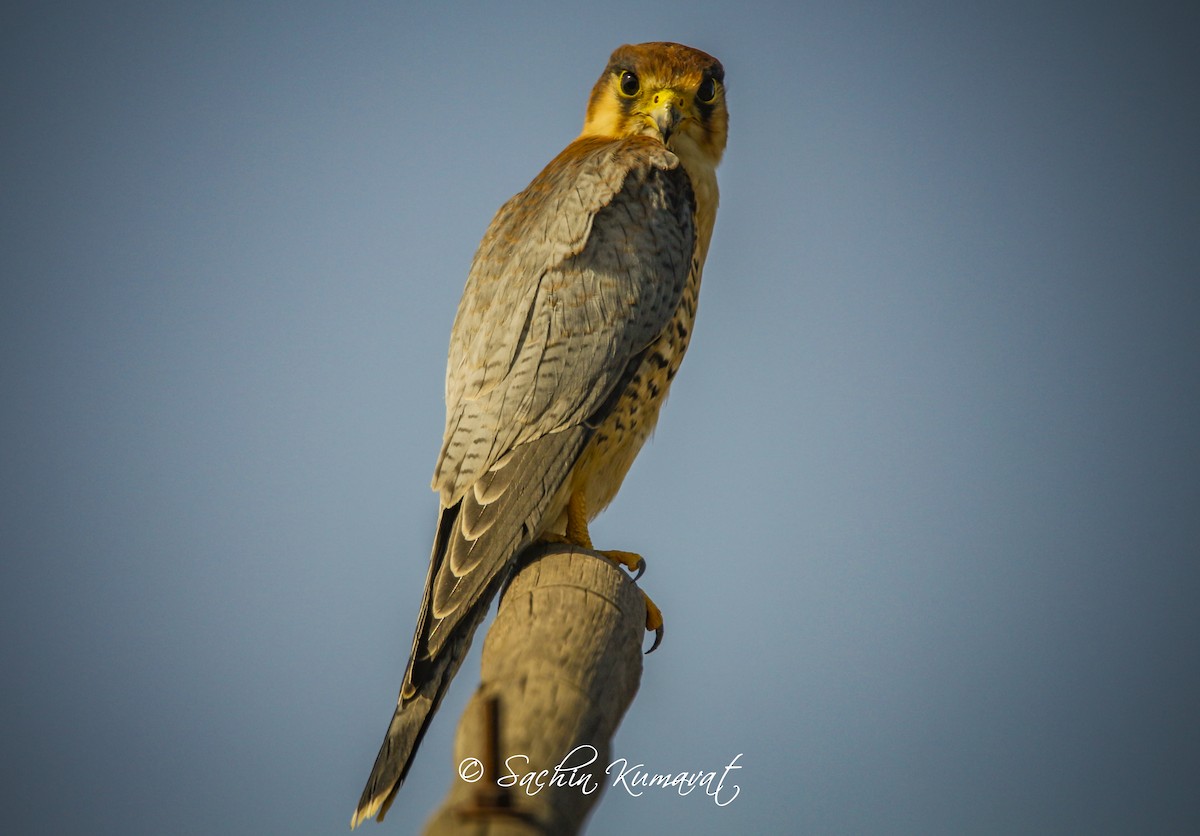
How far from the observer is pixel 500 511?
290cm

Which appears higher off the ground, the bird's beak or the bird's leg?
the bird's beak

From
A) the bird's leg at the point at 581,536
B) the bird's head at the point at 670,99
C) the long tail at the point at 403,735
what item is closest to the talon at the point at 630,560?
the bird's leg at the point at 581,536

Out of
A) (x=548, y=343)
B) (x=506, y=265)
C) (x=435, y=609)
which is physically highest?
(x=506, y=265)

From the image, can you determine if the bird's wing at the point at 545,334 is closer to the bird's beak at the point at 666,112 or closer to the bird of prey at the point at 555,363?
the bird of prey at the point at 555,363

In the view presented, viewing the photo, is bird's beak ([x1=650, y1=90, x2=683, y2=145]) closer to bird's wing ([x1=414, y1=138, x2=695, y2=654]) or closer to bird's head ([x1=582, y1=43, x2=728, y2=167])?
bird's head ([x1=582, y1=43, x2=728, y2=167])

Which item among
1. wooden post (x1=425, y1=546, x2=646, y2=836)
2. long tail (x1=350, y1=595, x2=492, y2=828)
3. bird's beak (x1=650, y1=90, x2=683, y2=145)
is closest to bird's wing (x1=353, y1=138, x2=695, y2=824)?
long tail (x1=350, y1=595, x2=492, y2=828)

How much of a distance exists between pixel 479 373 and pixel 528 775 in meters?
1.93

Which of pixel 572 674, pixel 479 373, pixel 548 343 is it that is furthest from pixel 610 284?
pixel 572 674

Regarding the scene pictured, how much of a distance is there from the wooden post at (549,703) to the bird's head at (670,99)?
89.7 inches

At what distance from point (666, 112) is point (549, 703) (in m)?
2.92

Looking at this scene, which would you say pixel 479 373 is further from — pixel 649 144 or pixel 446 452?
pixel 649 144

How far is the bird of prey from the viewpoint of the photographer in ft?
9.05

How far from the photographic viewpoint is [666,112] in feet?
13.2

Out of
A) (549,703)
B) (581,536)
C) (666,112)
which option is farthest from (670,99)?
(549,703)
